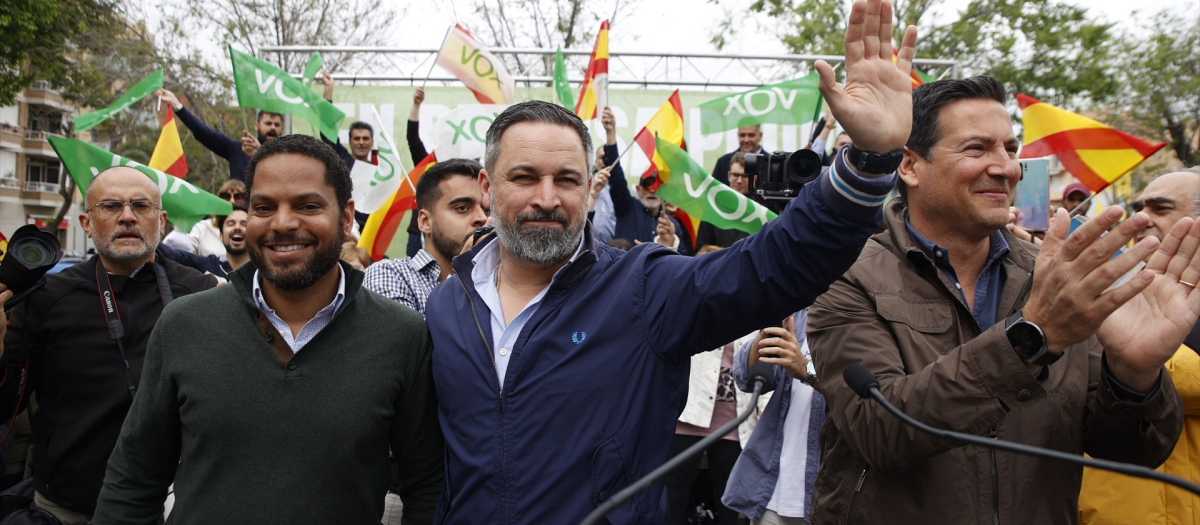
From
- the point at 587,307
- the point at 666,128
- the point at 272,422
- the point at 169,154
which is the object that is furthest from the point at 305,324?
the point at 169,154

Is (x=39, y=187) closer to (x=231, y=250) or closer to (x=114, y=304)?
(x=231, y=250)

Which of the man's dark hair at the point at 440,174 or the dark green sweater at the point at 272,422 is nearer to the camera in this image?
the dark green sweater at the point at 272,422

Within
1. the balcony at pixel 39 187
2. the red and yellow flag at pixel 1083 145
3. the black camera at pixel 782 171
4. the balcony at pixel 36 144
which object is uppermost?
the balcony at pixel 36 144

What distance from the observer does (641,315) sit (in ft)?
7.07

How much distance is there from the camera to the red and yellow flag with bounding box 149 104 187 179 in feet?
22.8

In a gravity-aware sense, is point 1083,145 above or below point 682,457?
above

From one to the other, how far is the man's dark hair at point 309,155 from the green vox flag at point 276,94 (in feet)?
16.7

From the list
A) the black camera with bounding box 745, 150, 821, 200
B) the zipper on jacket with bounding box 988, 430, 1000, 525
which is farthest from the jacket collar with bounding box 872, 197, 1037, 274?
the zipper on jacket with bounding box 988, 430, 1000, 525

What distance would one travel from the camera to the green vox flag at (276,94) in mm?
7191

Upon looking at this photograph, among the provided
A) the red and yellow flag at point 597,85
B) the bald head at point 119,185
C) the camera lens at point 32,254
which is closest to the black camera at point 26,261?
the camera lens at point 32,254

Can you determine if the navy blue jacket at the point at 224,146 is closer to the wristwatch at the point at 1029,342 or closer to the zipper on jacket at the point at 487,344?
the zipper on jacket at the point at 487,344

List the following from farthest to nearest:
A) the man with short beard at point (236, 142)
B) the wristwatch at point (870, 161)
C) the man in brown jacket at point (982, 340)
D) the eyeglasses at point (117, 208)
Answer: the man with short beard at point (236, 142), the eyeglasses at point (117, 208), the man in brown jacket at point (982, 340), the wristwatch at point (870, 161)

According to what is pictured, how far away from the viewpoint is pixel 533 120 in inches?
93.8

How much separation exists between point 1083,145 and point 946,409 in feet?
17.3
